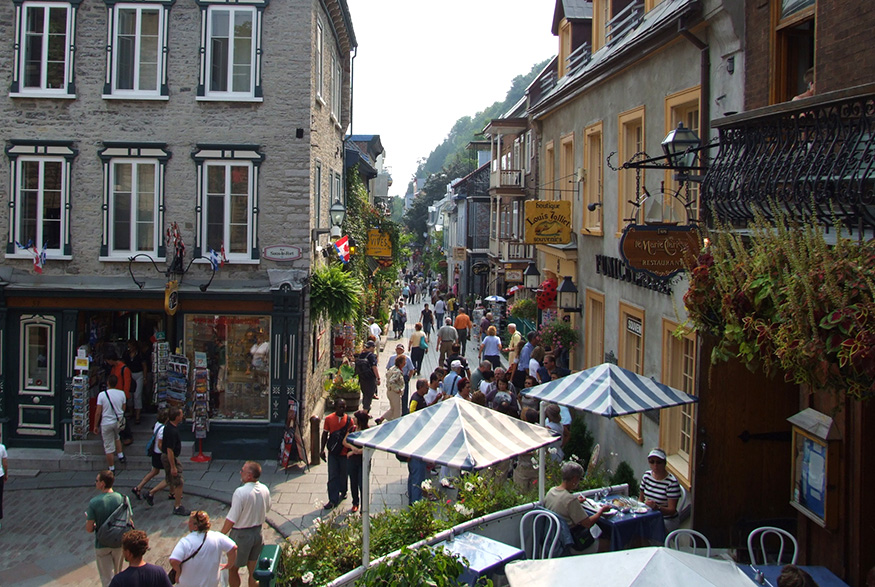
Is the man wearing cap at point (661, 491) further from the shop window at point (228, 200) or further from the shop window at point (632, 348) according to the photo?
the shop window at point (228, 200)

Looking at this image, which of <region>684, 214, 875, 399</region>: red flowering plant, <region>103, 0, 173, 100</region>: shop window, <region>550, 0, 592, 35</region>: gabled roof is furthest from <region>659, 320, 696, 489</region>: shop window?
<region>550, 0, 592, 35</region>: gabled roof

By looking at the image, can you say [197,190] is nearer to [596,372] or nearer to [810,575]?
[596,372]

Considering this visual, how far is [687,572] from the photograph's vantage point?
5.32 meters

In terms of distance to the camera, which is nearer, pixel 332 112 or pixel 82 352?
pixel 82 352

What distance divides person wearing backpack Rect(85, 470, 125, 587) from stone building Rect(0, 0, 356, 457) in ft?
21.1

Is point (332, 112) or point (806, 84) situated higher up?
point (332, 112)

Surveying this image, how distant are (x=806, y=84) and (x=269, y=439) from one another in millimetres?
11441

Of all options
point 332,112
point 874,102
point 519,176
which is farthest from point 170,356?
point 519,176

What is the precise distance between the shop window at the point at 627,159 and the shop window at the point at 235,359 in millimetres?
7025

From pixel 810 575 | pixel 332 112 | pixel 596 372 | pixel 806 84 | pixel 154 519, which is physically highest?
pixel 332 112

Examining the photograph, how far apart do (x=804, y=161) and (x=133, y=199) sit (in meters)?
13.2

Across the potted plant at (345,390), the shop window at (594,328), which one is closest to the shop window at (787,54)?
the shop window at (594,328)

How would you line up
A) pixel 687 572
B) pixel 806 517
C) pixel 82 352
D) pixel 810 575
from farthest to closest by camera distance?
pixel 82 352
pixel 806 517
pixel 810 575
pixel 687 572

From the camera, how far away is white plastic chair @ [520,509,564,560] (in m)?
7.86
